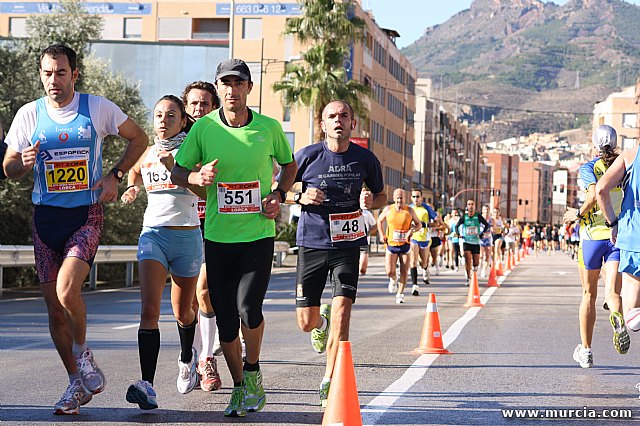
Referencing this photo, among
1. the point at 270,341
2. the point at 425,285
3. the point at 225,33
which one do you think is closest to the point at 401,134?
the point at 225,33

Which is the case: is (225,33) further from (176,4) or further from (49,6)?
(49,6)

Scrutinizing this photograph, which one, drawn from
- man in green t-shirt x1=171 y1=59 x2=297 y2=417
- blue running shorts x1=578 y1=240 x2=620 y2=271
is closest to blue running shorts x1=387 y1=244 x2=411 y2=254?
blue running shorts x1=578 y1=240 x2=620 y2=271

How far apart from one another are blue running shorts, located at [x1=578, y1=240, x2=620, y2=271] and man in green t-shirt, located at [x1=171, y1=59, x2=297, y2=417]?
148 inches

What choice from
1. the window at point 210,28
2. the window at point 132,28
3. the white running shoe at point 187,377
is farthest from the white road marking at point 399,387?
the window at point 132,28

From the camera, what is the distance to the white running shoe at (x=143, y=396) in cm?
750

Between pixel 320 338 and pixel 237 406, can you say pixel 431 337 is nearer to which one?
pixel 320 338

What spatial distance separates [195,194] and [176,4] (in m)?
72.2

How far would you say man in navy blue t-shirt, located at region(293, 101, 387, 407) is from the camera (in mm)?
8594

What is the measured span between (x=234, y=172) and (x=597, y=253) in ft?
13.4

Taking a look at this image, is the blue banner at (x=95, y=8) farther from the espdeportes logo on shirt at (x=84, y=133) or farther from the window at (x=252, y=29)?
the espdeportes logo on shirt at (x=84, y=133)

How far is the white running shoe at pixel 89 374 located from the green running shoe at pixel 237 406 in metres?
0.80

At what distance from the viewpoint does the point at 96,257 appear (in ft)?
75.1

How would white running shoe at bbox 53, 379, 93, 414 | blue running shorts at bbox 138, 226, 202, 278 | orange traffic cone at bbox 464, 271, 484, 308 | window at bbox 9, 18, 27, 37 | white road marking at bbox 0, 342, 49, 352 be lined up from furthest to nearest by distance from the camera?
window at bbox 9, 18, 27, 37, orange traffic cone at bbox 464, 271, 484, 308, white road marking at bbox 0, 342, 49, 352, blue running shorts at bbox 138, 226, 202, 278, white running shoe at bbox 53, 379, 93, 414

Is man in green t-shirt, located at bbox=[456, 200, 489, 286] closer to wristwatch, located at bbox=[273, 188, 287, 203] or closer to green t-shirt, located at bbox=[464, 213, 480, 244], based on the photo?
green t-shirt, located at bbox=[464, 213, 480, 244]
